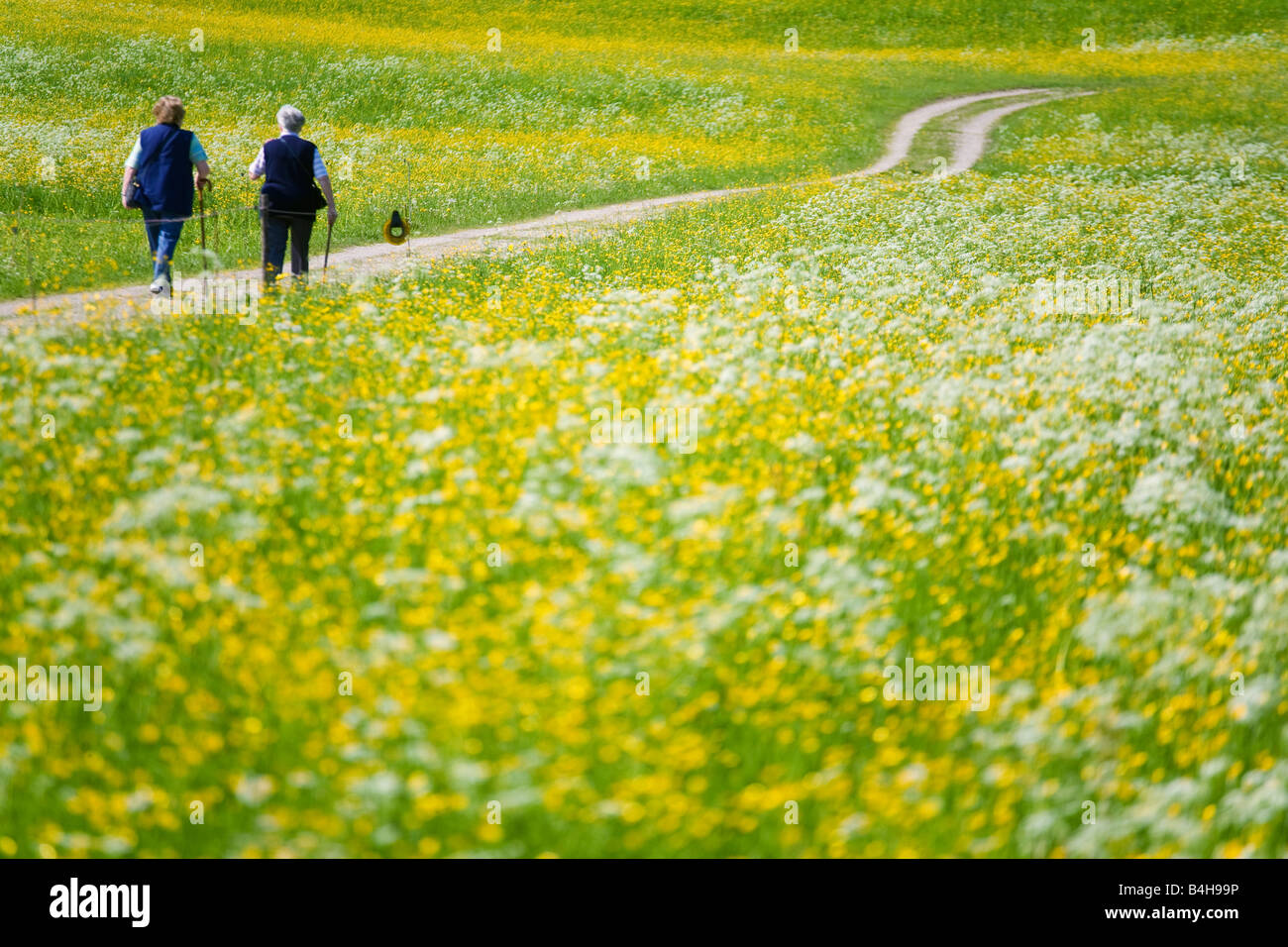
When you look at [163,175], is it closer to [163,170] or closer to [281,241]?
[163,170]

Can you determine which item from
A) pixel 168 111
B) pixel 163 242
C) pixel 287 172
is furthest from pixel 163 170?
pixel 287 172

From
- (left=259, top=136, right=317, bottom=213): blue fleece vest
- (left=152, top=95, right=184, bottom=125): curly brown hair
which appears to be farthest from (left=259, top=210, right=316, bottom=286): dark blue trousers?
(left=152, top=95, right=184, bottom=125): curly brown hair

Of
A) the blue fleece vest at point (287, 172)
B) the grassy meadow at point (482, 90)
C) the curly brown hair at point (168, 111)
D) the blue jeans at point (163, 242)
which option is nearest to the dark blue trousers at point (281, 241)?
the blue fleece vest at point (287, 172)

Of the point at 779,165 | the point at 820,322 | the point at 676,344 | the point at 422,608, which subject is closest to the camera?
the point at 422,608

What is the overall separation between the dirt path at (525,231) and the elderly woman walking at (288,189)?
1.11 metres

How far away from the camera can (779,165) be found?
30.3 m

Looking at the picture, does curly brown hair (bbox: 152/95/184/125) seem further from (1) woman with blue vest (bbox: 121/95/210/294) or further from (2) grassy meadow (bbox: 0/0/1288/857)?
(2) grassy meadow (bbox: 0/0/1288/857)

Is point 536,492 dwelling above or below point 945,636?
above

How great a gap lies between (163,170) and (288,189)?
1417mm
